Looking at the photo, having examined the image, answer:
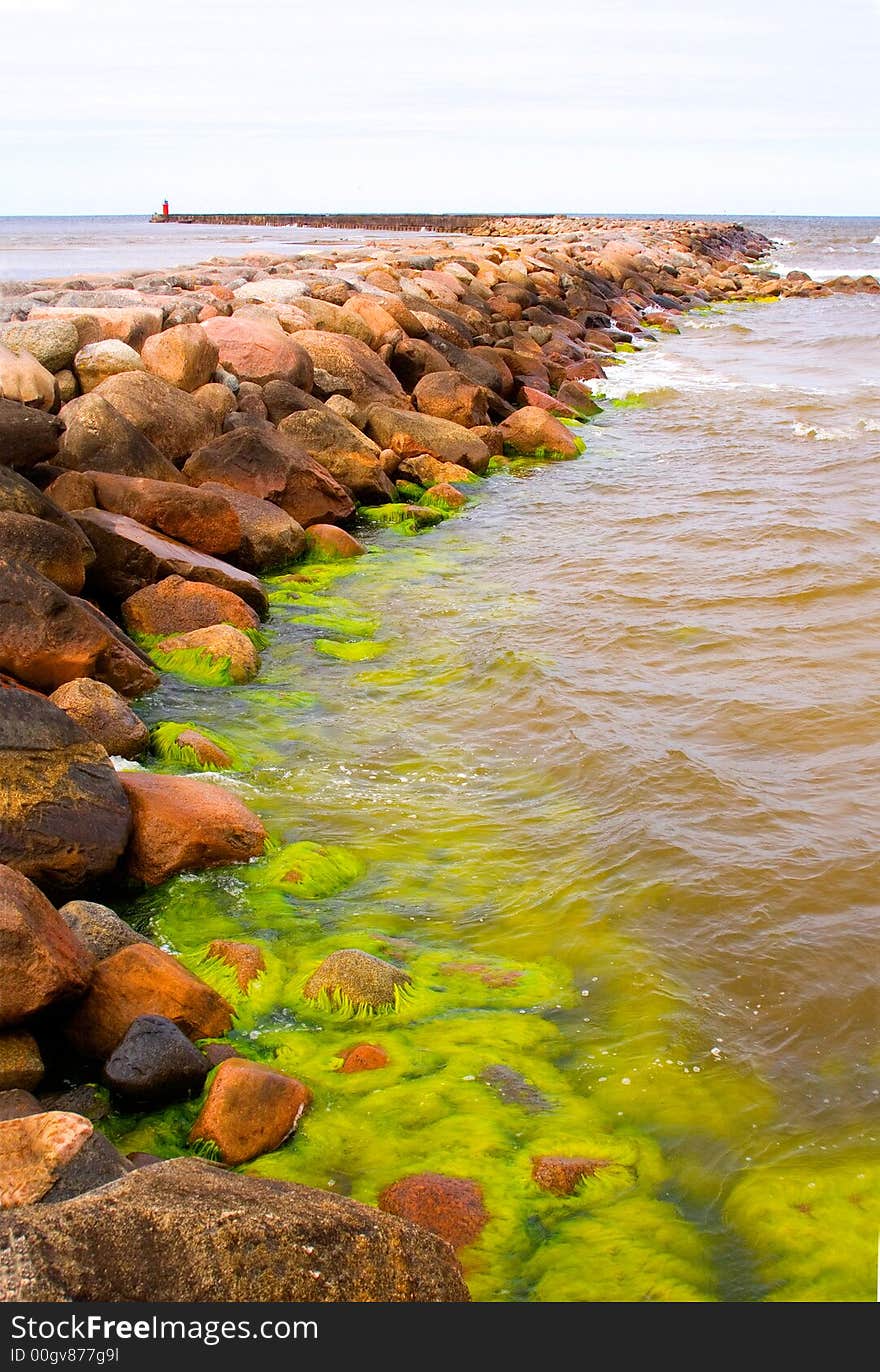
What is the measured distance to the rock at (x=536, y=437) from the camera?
1438 cm

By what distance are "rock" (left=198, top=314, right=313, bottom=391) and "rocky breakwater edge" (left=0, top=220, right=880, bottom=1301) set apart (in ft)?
0.11

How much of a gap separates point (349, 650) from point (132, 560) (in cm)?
154

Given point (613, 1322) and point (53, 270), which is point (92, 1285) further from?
point (53, 270)

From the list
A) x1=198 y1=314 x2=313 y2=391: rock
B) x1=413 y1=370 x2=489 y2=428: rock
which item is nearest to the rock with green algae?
x1=198 y1=314 x2=313 y2=391: rock

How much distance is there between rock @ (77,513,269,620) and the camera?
24.8 ft

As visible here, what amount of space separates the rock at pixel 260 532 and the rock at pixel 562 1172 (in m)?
6.43

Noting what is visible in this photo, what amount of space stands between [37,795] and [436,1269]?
8.53 feet

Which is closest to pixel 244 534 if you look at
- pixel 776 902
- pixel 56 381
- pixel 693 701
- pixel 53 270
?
pixel 56 381

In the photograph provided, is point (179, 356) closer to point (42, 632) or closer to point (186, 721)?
point (186, 721)

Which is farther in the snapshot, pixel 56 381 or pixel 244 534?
pixel 56 381

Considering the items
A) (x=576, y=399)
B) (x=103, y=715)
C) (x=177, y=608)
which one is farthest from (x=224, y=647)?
(x=576, y=399)

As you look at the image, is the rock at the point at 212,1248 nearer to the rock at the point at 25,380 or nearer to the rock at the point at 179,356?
the rock at the point at 25,380

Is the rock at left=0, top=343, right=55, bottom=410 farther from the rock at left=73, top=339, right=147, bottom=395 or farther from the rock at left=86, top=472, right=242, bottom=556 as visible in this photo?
the rock at left=86, top=472, right=242, bottom=556

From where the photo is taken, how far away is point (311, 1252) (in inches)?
90.1
